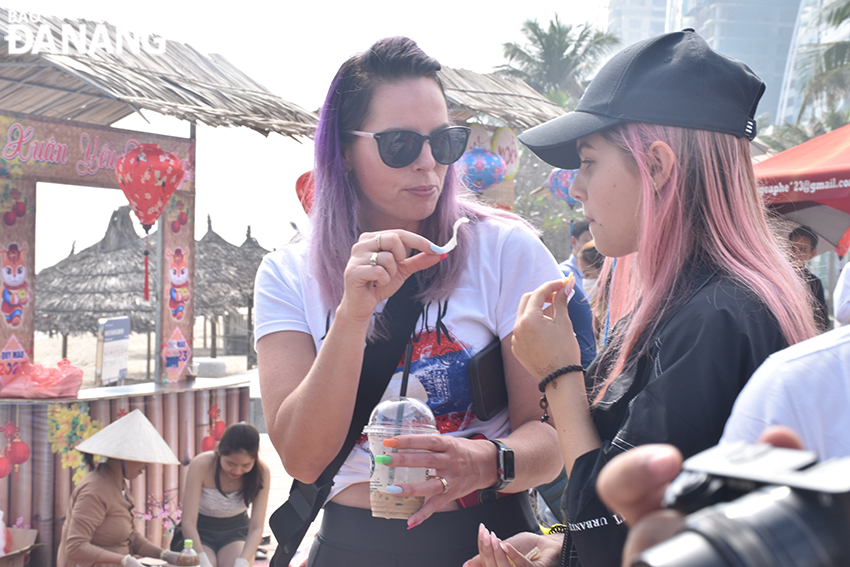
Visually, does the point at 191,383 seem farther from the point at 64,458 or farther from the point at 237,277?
the point at 237,277

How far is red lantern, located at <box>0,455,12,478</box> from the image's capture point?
5.64 metres

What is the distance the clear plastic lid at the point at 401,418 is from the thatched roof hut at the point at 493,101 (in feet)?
18.7

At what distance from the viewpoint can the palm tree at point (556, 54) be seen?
40.6 meters

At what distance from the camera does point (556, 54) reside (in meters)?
40.7

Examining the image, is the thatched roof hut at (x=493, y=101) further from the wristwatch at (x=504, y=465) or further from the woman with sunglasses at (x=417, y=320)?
the wristwatch at (x=504, y=465)

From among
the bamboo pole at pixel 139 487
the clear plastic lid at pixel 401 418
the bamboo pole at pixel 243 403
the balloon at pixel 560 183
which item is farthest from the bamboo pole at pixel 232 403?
the clear plastic lid at pixel 401 418

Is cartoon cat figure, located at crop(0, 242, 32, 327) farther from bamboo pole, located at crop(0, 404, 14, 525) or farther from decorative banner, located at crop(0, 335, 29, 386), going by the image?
bamboo pole, located at crop(0, 404, 14, 525)

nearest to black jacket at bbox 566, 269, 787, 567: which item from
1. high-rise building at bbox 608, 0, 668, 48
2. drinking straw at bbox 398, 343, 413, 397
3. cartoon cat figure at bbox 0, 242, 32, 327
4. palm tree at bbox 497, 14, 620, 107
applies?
drinking straw at bbox 398, 343, 413, 397

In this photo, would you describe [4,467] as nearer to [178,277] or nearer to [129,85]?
[178,277]

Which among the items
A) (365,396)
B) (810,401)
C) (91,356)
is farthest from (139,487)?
(91,356)

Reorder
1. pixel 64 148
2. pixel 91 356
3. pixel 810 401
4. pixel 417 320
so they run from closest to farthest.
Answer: pixel 810 401 < pixel 417 320 < pixel 64 148 < pixel 91 356

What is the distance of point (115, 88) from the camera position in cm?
557

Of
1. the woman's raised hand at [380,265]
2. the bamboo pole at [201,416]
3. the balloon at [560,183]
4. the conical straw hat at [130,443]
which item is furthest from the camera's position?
the balloon at [560,183]

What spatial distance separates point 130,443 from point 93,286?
36.0 feet
